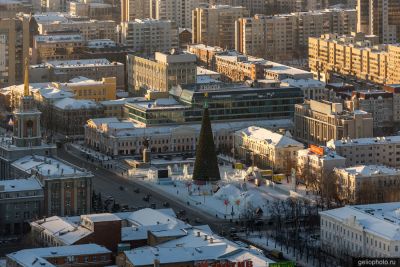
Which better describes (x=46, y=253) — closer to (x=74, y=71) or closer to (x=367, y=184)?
(x=367, y=184)

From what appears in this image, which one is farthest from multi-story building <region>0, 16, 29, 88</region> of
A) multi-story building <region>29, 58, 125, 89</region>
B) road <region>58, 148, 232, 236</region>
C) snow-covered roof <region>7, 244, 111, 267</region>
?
snow-covered roof <region>7, 244, 111, 267</region>

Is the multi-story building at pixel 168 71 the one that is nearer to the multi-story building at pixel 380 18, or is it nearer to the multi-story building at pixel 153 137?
the multi-story building at pixel 153 137

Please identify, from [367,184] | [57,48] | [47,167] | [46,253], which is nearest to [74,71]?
[57,48]

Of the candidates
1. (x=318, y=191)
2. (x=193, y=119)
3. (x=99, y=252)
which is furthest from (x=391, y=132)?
(x=99, y=252)

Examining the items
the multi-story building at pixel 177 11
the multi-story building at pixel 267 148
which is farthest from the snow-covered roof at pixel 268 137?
the multi-story building at pixel 177 11

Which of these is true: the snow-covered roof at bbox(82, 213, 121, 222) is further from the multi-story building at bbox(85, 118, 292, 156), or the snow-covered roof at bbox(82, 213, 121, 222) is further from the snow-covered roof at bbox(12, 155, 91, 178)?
the multi-story building at bbox(85, 118, 292, 156)
